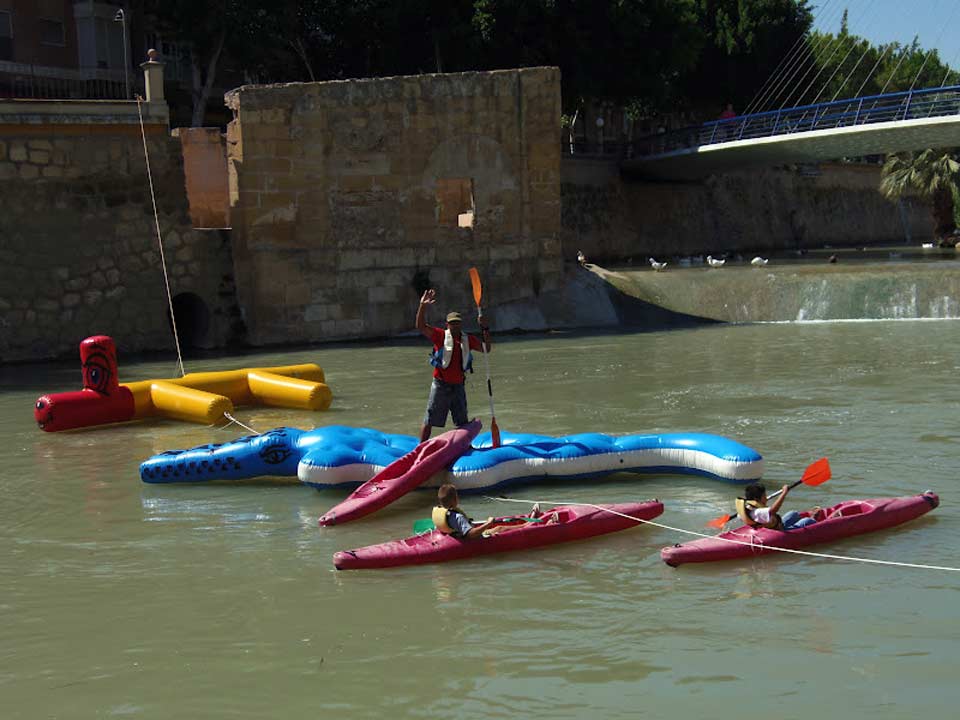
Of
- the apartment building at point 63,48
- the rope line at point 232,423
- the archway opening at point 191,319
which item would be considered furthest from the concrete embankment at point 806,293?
the apartment building at point 63,48

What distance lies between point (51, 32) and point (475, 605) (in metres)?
32.2

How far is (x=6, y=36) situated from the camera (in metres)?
34.1

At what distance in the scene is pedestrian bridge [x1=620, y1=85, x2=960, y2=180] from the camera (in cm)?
2986

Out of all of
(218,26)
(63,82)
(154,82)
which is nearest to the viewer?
(154,82)

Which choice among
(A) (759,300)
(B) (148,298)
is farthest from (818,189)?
(B) (148,298)

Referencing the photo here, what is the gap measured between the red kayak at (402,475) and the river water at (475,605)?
0.16 meters

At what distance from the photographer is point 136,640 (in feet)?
22.9

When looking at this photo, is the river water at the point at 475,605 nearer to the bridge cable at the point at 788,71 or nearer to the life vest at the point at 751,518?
the life vest at the point at 751,518

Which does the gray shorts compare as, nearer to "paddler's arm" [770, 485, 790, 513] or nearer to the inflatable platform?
the inflatable platform

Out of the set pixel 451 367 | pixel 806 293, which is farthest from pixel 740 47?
pixel 451 367

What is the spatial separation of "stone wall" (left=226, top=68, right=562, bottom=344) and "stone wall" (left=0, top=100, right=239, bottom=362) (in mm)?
861

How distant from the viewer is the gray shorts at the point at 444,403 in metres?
10.8

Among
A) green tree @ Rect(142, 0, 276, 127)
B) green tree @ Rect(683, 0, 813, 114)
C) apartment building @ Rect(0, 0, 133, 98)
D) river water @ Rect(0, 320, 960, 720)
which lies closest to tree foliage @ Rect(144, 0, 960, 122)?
green tree @ Rect(142, 0, 276, 127)

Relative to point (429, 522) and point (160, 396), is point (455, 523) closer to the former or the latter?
point (429, 522)
